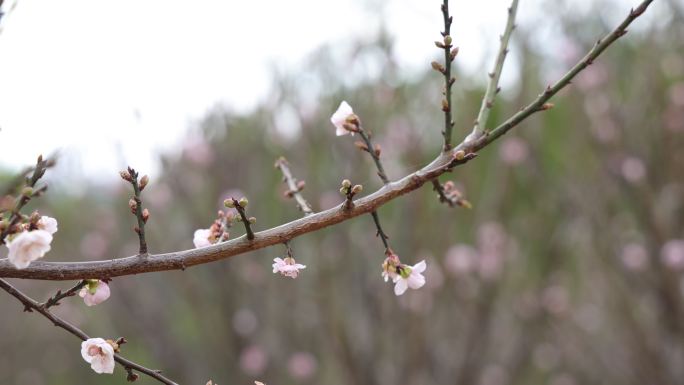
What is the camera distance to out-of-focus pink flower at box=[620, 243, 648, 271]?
16.3ft

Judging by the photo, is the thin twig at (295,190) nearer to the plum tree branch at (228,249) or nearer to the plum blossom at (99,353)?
the plum tree branch at (228,249)

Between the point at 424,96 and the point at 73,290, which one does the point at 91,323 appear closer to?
the point at 424,96

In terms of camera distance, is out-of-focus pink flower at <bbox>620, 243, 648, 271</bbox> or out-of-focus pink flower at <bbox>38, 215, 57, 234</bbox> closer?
out-of-focus pink flower at <bbox>38, 215, 57, 234</bbox>

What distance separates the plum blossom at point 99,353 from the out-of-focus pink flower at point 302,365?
4.31m

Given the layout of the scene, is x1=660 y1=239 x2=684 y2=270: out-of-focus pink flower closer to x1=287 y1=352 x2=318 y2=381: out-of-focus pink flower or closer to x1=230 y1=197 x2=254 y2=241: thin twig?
x1=287 y1=352 x2=318 y2=381: out-of-focus pink flower

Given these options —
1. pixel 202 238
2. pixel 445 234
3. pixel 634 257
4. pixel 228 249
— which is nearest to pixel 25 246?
pixel 228 249

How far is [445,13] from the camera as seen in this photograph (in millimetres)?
1468

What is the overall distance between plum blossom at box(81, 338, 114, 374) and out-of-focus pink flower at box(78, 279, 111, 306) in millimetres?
94

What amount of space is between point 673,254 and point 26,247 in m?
4.49

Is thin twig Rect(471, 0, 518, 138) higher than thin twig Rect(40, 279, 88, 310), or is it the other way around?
thin twig Rect(471, 0, 518, 138)

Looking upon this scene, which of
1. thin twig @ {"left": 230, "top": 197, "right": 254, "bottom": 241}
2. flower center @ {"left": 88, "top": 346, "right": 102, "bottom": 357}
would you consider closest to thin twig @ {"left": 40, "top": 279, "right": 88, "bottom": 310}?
flower center @ {"left": 88, "top": 346, "right": 102, "bottom": 357}

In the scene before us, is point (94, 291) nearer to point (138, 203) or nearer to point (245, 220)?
point (138, 203)

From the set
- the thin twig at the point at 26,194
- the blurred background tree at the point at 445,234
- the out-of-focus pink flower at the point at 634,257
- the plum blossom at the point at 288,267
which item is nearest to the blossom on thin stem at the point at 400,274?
the plum blossom at the point at 288,267

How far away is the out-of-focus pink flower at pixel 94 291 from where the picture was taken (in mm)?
1466
